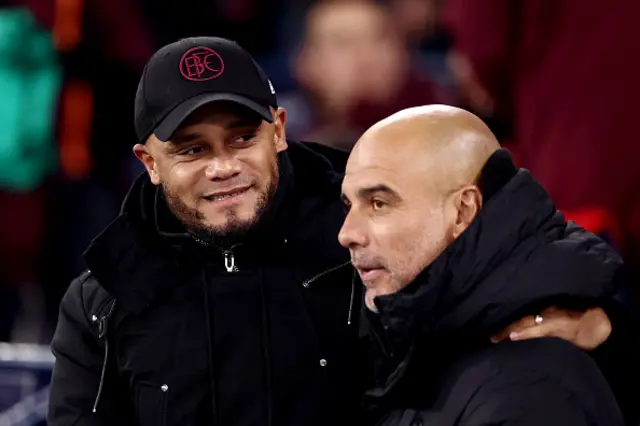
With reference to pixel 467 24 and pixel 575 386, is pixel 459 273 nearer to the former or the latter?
pixel 575 386

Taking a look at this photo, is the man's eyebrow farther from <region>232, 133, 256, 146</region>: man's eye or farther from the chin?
<region>232, 133, 256, 146</region>: man's eye

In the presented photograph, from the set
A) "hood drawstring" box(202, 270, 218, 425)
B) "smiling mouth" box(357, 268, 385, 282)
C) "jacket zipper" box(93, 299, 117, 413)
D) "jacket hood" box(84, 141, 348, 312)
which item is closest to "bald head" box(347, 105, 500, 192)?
"smiling mouth" box(357, 268, 385, 282)

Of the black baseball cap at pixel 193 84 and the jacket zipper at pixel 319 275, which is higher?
the black baseball cap at pixel 193 84

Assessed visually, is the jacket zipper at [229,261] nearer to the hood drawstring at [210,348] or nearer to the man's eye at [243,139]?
the hood drawstring at [210,348]

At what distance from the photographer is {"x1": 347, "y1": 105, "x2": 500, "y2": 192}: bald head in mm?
1813

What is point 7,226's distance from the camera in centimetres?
467

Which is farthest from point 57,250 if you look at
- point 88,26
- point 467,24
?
point 467,24

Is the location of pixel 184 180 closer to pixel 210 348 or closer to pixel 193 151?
pixel 193 151

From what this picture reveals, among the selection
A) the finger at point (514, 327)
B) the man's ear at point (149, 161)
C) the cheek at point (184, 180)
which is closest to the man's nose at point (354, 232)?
the finger at point (514, 327)

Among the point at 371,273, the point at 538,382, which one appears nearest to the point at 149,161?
the point at 371,273

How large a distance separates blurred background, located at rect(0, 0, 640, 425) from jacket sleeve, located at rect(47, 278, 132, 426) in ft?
4.47

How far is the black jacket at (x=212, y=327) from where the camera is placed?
2184 millimetres

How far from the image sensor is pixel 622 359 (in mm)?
1991

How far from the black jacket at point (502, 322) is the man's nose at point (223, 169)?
463mm
